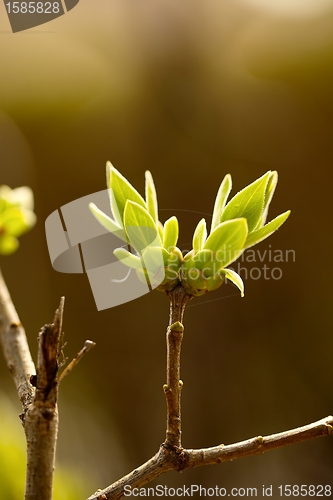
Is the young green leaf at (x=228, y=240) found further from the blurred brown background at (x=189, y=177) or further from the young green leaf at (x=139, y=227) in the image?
the blurred brown background at (x=189, y=177)

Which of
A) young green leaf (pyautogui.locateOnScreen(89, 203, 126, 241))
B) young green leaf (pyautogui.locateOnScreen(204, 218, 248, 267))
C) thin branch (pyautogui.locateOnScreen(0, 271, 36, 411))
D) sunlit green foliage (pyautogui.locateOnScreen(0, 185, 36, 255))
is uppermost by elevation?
sunlit green foliage (pyautogui.locateOnScreen(0, 185, 36, 255))

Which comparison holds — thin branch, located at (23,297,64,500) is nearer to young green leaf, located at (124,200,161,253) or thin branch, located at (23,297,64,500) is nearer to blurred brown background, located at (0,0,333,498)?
young green leaf, located at (124,200,161,253)

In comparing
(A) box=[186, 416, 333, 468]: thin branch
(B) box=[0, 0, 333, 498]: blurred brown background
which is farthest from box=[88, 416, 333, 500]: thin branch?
(B) box=[0, 0, 333, 498]: blurred brown background

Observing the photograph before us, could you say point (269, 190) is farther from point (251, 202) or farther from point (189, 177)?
point (189, 177)

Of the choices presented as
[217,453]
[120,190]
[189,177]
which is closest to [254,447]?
[217,453]

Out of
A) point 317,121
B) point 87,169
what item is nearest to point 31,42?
point 87,169

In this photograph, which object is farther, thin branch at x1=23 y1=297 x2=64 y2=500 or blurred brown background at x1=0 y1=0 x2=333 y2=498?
blurred brown background at x1=0 y1=0 x2=333 y2=498

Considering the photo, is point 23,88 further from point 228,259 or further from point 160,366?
point 228,259
